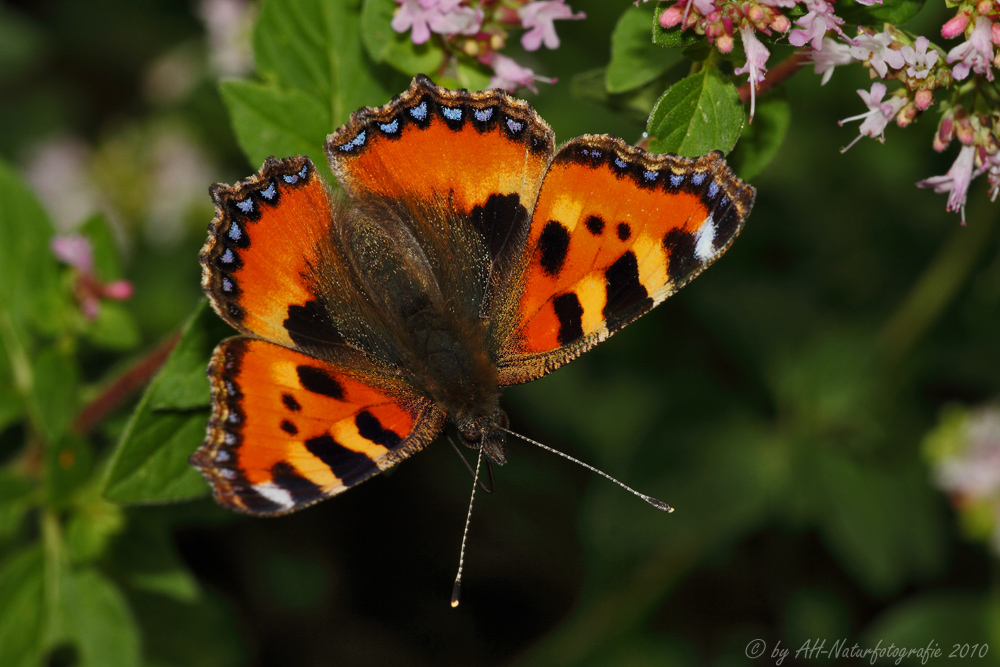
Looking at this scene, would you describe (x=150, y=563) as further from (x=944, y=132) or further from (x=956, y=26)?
(x=956, y=26)

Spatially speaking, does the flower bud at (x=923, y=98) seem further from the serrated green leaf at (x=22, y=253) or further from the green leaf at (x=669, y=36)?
the serrated green leaf at (x=22, y=253)

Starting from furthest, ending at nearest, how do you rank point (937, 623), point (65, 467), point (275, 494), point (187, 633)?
point (937, 623), point (187, 633), point (65, 467), point (275, 494)

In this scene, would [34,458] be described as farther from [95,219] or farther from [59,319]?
[95,219]

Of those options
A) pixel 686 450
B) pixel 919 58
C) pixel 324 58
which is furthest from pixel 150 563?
pixel 919 58

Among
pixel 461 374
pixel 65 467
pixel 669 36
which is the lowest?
pixel 65 467

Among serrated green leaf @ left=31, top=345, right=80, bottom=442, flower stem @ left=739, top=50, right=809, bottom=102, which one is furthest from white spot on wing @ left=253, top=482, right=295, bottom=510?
flower stem @ left=739, top=50, right=809, bottom=102

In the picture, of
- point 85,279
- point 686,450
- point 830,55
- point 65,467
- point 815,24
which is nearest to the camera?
point 815,24

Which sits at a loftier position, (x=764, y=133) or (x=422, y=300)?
(x=764, y=133)
